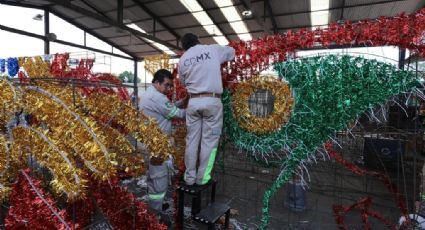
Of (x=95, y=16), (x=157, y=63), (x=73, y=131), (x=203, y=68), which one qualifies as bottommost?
(x=73, y=131)

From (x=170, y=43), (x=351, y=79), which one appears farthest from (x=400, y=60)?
(x=170, y=43)

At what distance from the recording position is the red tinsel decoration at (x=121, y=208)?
2.14m

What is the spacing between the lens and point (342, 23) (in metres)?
2.29

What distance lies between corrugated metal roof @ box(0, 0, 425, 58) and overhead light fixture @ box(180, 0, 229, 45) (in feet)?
0.49

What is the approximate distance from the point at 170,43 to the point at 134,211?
1136 cm

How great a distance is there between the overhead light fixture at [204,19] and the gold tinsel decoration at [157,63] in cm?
659

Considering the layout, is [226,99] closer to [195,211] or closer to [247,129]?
[247,129]

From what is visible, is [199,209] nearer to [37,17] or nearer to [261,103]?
[261,103]

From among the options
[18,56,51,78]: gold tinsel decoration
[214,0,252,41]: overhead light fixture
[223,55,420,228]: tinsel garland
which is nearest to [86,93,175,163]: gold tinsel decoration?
[223,55,420,228]: tinsel garland

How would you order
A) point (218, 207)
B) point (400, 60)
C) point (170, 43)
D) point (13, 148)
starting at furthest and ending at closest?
point (170, 43) → point (218, 207) → point (400, 60) → point (13, 148)

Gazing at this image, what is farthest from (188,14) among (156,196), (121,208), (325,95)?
(121,208)

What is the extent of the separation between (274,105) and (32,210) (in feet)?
6.56

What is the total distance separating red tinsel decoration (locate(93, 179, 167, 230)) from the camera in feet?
7.04

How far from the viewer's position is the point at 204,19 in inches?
415
